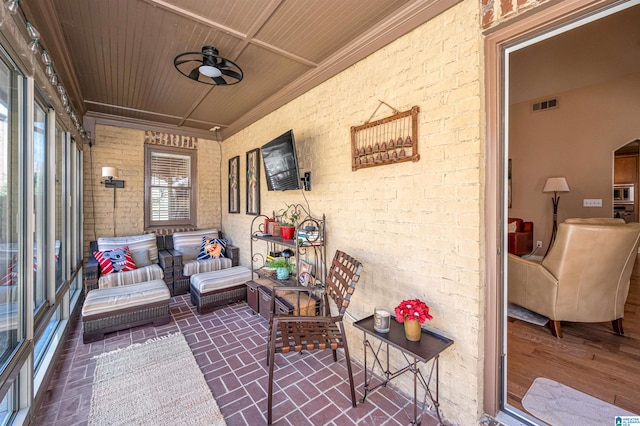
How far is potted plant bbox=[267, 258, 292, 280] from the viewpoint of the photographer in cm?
319

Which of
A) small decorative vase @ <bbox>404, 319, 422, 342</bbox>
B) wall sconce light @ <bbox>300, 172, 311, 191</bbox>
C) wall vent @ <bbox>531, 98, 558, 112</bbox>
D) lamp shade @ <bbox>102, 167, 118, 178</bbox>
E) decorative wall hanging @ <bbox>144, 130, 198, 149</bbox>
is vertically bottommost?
small decorative vase @ <bbox>404, 319, 422, 342</bbox>

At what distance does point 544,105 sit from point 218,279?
6399mm

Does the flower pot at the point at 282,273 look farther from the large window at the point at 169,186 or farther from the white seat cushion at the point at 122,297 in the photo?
the large window at the point at 169,186

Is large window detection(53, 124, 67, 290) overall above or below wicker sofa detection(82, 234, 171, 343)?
above

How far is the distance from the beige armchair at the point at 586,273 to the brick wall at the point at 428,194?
1624 millimetres

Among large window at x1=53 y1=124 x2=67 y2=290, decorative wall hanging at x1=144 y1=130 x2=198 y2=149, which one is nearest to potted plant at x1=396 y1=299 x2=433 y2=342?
large window at x1=53 y1=124 x2=67 y2=290

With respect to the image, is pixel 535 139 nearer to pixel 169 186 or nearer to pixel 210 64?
pixel 210 64

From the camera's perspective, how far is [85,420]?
1867 mm

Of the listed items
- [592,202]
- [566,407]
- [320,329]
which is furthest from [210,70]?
[592,202]

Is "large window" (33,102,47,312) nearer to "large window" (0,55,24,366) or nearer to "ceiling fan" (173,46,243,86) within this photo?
"large window" (0,55,24,366)

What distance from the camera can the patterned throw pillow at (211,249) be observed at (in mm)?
4629

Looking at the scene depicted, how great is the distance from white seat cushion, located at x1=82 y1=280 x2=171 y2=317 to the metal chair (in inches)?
73.8

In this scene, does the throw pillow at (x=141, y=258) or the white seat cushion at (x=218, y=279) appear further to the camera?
the throw pillow at (x=141, y=258)

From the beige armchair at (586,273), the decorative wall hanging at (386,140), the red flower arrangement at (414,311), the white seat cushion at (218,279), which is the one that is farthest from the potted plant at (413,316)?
the white seat cushion at (218,279)
